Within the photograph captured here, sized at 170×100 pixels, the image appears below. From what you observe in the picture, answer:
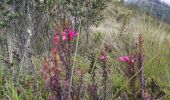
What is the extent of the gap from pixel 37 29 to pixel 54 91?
6053 millimetres

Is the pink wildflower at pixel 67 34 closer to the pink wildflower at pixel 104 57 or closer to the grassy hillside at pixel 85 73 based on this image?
the grassy hillside at pixel 85 73

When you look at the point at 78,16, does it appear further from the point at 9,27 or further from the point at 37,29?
the point at 9,27

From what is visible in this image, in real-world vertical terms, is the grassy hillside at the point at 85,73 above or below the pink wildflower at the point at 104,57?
below

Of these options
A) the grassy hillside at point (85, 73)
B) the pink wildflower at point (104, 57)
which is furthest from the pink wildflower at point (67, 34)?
the pink wildflower at point (104, 57)

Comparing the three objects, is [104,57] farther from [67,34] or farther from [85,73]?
[85,73]

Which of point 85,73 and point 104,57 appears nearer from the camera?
point 104,57

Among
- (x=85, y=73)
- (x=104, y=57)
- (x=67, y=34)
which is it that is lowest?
(x=85, y=73)

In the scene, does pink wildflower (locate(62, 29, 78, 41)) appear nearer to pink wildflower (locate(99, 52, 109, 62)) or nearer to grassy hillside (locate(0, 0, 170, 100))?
grassy hillside (locate(0, 0, 170, 100))

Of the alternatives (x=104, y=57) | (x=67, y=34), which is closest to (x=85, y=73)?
(x=104, y=57)

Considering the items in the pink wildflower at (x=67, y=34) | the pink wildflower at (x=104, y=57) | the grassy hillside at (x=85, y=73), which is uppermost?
the pink wildflower at (x=67, y=34)

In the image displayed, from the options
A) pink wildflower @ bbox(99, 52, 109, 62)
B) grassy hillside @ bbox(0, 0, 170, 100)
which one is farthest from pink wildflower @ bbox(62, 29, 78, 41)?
pink wildflower @ bbox(99, 52, 109, 62)

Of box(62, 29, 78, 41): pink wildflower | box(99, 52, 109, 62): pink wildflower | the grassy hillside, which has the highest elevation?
box(62, 29, 78, 41): pink wildflower

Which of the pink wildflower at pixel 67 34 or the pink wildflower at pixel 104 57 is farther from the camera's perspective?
the pink wildflower at pixel 104 57

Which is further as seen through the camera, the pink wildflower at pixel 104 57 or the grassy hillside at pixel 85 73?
the pink wildflower at pixel 104 57
